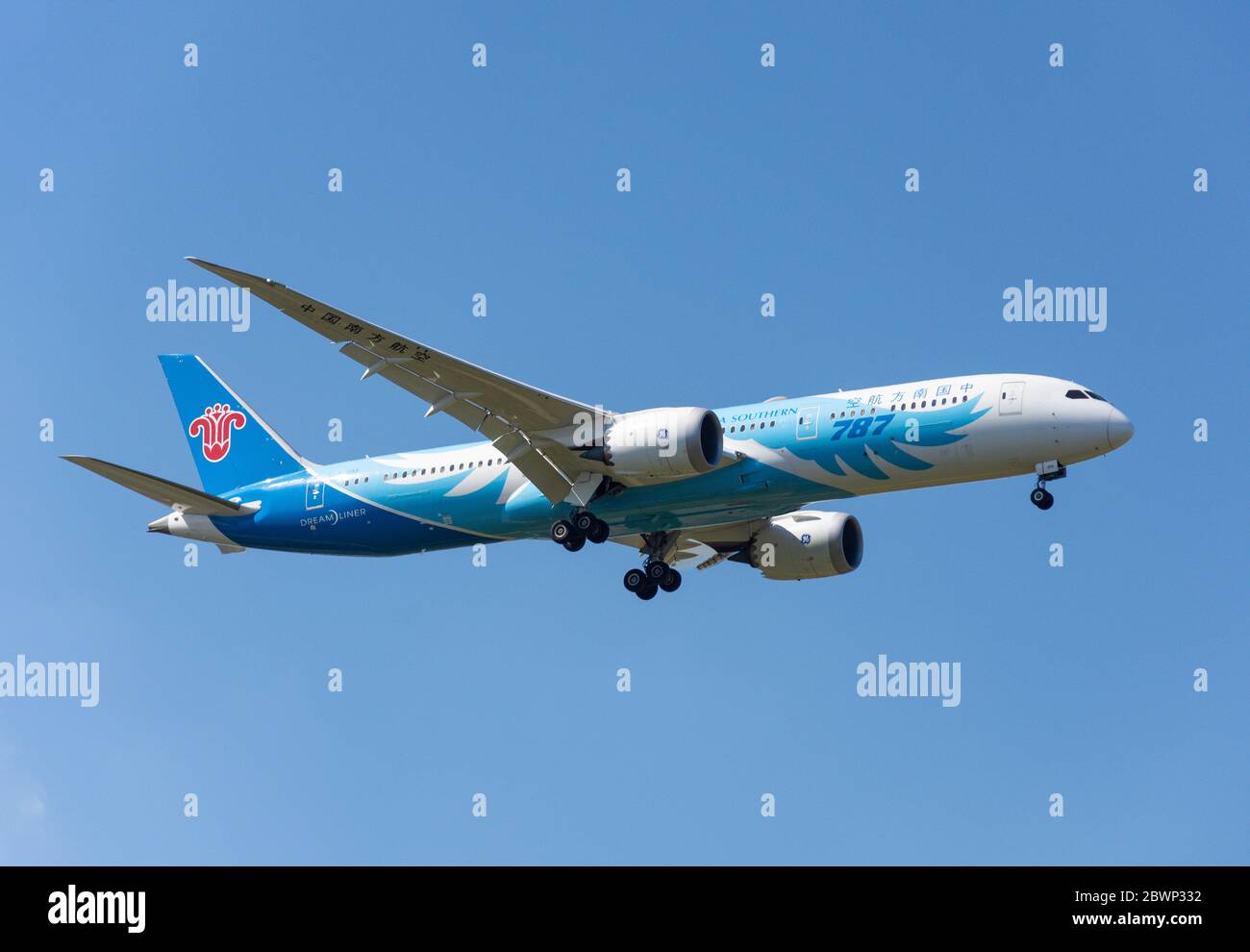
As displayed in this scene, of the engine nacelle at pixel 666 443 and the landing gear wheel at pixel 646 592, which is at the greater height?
the engine nacelle at pixel 666 443

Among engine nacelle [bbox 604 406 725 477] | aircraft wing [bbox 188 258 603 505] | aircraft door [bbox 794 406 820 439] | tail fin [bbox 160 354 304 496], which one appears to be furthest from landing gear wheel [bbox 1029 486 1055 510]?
tail fin [bbox 160 354 304 496]

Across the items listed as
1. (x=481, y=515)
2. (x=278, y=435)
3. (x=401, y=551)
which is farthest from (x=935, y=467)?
(x=278, y=435)

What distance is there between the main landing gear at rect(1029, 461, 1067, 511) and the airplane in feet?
0.13

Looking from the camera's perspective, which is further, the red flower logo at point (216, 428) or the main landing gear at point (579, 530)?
the red flower logo at point (216, 428)

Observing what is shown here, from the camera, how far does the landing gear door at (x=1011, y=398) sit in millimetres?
36406

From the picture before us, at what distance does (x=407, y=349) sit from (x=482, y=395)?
246 centimetres

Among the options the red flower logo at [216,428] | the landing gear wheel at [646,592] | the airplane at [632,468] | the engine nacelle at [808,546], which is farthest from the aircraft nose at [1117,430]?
the red flower logo at [216,428]

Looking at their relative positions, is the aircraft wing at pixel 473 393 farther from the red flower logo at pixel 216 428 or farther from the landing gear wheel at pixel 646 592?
the red flower logo at pixel 216 428

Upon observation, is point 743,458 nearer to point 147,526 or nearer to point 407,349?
point 407,349

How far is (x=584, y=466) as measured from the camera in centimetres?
3941

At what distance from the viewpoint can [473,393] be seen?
38469 millimetres

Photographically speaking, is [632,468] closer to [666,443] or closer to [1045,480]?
[666,443]

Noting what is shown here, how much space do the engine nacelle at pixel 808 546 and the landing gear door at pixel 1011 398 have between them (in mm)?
9045

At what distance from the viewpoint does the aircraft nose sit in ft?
118
